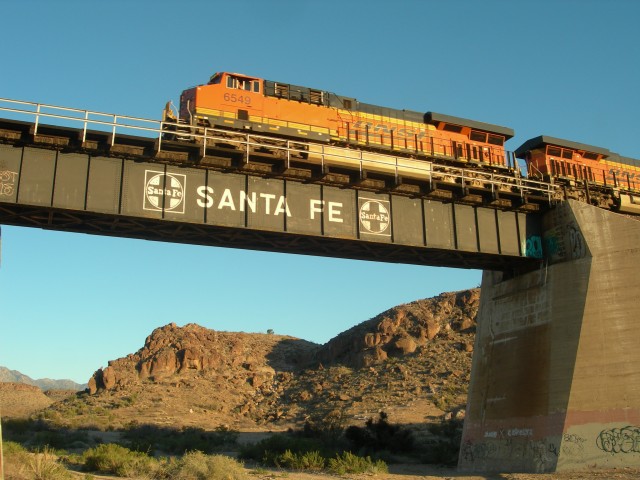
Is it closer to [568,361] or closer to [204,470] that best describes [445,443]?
[568,361]

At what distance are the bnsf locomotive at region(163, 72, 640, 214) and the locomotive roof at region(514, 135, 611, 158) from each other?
0.06 metres

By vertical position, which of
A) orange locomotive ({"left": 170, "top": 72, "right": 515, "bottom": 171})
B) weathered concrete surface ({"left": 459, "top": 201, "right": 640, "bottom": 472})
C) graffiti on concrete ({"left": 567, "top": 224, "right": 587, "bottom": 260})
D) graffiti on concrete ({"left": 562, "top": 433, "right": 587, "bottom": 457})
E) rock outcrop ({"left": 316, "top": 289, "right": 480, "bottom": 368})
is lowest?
graffiti on concrete ({"left": 562, "top": 433, "right": 587, "bottom": 457})

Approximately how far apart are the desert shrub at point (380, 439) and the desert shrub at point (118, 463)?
729 inches

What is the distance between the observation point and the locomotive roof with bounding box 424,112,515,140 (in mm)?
34750

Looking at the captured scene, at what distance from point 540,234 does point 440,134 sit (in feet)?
33.0

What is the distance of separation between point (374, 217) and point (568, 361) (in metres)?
9.28

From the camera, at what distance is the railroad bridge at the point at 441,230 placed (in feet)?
65.4

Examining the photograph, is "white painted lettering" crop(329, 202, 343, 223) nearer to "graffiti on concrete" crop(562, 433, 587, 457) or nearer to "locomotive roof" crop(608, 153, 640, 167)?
"graffiti on concrete" crop(562, 433, 587, 457)

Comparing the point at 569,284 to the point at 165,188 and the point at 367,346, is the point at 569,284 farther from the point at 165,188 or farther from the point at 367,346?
the point at 367,346

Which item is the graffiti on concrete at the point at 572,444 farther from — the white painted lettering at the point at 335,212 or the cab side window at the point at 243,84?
the cab side window at the point at 243,84

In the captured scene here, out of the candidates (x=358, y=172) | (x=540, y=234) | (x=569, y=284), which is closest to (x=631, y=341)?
(x=569, y=284)

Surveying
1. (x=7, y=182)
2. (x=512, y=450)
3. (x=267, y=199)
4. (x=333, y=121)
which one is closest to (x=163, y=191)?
(x=267, y=199)

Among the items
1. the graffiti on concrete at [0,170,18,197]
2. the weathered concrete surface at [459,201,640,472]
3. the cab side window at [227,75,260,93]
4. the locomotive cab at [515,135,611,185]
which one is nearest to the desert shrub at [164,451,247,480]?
the graffiti on concrete at [0,170,18,197]

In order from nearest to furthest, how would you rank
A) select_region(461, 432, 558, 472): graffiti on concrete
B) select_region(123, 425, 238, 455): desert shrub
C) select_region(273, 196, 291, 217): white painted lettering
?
select_region(273, 196, 291, 217): white painted lettering
select_region(461, 432, 558, 472): graffiti on concrete
select_region(123, 425, 238, 455): desert shrub
